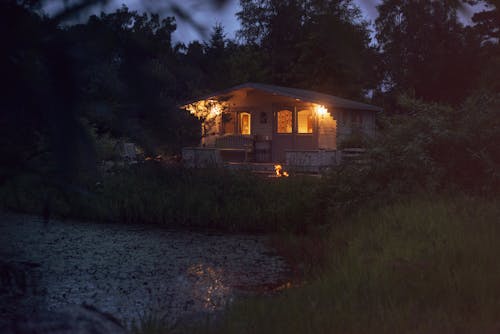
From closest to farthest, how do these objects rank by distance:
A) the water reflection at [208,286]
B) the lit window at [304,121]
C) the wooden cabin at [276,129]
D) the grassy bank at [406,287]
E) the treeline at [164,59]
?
the treeline at [164,59]
the grassy bank at [406,287]
the water reflection at [208,286]
the wooden cabin at [276,129]
the lit window at [304,121]

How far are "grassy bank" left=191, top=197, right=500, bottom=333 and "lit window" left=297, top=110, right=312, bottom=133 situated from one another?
53.2 ft

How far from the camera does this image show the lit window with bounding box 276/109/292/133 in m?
25.5

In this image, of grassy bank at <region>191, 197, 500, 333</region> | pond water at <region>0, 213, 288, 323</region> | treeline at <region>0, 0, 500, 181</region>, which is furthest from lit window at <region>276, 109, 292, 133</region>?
treeline at <region>0, 0, 500, 181</region>

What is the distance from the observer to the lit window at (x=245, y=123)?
2659cm

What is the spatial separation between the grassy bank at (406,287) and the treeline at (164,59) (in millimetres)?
3746

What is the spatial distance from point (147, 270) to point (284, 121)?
1621cm

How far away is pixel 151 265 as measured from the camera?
10617mm

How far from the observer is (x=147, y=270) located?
10219mm

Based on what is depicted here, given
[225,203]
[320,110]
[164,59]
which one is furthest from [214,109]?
[320,110]

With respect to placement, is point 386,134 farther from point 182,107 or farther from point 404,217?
point 182,107

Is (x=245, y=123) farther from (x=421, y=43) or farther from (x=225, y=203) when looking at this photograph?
(x=421, y=43)

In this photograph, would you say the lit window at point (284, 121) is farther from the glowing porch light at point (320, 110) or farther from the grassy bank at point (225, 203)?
the grassy bank at point (225, 203)

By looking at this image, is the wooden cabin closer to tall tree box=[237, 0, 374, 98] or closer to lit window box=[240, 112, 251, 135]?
lit window box=[240, 112, 251, 135]

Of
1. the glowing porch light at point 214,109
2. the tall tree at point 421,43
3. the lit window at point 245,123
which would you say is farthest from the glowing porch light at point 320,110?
the tall tree at point 421,43
